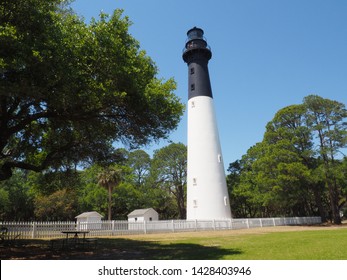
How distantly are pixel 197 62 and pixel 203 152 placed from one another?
10003 mm

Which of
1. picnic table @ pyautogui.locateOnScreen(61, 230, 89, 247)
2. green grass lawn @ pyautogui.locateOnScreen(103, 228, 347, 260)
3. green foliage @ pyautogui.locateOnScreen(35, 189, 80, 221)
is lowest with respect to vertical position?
green grass lawn @ pyautogui.locateOnScreen(103, 228, 347, 260)

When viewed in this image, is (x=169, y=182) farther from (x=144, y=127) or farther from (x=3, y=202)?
(x=144, y=127)

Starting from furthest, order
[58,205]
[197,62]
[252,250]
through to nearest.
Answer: [58,205]
[197,62]
[252,250]

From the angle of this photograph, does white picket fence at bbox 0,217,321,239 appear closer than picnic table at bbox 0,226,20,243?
No

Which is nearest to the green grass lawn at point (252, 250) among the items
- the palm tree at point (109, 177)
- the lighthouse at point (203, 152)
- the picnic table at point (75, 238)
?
the picnic table at point (75, 238)

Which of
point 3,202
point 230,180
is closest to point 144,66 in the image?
point 230,180

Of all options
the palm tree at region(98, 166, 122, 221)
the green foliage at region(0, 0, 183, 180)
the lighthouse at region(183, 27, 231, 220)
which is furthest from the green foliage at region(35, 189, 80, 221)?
the green foliage at region(0, 0, 183, 180)

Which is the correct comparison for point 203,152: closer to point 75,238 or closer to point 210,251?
point 75,238

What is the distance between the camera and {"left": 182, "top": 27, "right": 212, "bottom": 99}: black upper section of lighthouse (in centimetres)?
3048

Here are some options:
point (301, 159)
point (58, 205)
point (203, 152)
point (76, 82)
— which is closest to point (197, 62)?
point (203, 152)

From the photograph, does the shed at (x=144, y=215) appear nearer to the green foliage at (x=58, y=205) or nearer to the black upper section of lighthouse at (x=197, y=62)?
the green foliage at (x=58, y=205)

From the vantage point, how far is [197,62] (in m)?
31.3

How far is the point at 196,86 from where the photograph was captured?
30.6m

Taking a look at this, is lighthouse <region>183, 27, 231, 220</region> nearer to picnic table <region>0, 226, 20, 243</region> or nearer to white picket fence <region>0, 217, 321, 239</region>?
white picket fence <region>0, 217, 321, 239</region>
